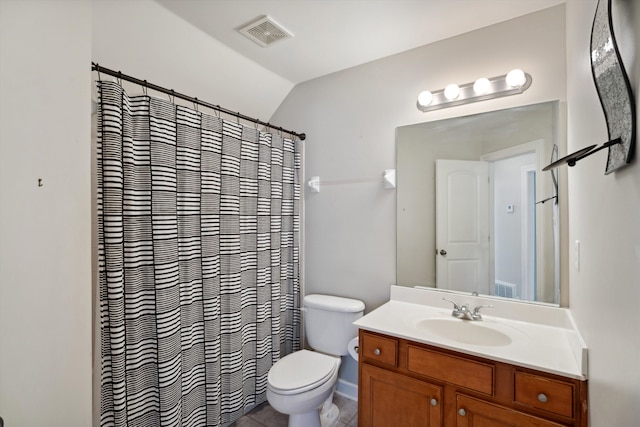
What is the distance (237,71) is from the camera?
2.28m

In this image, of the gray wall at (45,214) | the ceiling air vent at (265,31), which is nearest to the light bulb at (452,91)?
the ceiling air vent at (265,31)

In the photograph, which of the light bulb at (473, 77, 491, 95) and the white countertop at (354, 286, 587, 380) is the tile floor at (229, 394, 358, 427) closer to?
the white countertop at (354, 286, 587, 380)

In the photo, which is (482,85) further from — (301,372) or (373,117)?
(301,372)

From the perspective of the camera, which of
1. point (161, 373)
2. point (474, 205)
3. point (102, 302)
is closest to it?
point (102, 302)

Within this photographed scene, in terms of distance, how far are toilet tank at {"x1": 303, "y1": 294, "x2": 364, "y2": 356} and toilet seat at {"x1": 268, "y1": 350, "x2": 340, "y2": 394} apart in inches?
6.9

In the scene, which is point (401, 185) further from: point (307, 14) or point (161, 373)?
point (161, 373)

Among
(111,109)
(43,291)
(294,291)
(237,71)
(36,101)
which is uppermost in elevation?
(237,71)

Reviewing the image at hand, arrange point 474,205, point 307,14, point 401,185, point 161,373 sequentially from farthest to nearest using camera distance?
1. point 401,185
2. point 474,205
3. point 307,14
4. point 161,373

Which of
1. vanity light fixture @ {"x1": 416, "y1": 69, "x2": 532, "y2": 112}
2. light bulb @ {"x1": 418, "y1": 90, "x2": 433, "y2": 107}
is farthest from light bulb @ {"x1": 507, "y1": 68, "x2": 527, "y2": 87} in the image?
light bulb @ {"x1": 418, "y1": 90, "x2": 433, "y2": 107}

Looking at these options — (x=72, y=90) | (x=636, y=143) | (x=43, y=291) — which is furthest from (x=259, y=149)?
(x=636, y=143)

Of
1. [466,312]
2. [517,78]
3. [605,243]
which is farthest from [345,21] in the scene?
[466,312]

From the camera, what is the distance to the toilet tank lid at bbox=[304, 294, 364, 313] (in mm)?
2186

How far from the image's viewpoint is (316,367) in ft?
6.41

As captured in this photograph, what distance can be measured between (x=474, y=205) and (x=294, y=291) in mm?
1521
